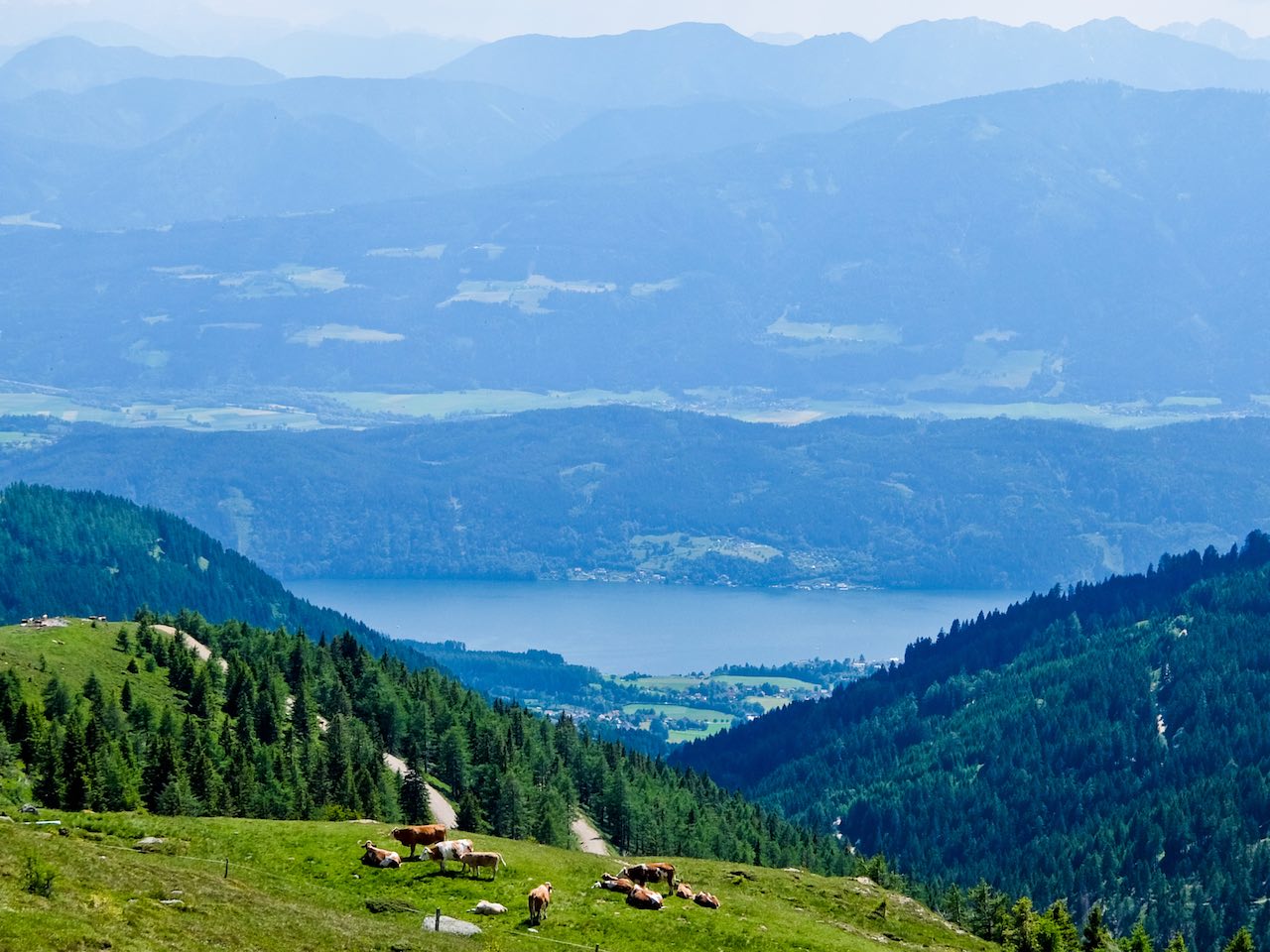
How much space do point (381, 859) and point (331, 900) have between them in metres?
5.21

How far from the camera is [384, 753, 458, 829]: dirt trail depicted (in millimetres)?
123350

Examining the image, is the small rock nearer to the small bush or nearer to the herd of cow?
the herd of cow

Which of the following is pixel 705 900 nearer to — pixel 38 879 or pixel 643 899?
pixel 643 899

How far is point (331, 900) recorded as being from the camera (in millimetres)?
70750

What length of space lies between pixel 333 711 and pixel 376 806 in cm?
3347

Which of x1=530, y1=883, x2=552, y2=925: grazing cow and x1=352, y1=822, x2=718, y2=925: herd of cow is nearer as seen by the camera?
x1=530, y1=883, x2=552, y2=925: grazing cow

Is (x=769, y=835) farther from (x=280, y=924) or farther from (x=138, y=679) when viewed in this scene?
(x=280, y=924)

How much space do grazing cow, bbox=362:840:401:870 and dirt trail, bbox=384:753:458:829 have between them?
43.0m

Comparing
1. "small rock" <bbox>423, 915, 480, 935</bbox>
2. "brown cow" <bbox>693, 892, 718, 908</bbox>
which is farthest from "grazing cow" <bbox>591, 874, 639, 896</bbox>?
"small rock" <bbox>423, 915, 480, 935</bbox>

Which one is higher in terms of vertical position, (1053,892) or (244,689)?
(244,689)

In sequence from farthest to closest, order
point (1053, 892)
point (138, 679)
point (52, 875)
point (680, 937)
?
point (1053, 892) → point (138, 679) → point (680, 937) → point (52, 875)

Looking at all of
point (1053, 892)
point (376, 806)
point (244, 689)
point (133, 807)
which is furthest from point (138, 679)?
point (1053, 892)

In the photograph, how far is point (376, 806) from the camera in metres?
110

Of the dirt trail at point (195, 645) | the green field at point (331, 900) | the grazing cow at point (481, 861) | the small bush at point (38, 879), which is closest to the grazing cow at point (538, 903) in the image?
the green field at point (331, 900)
